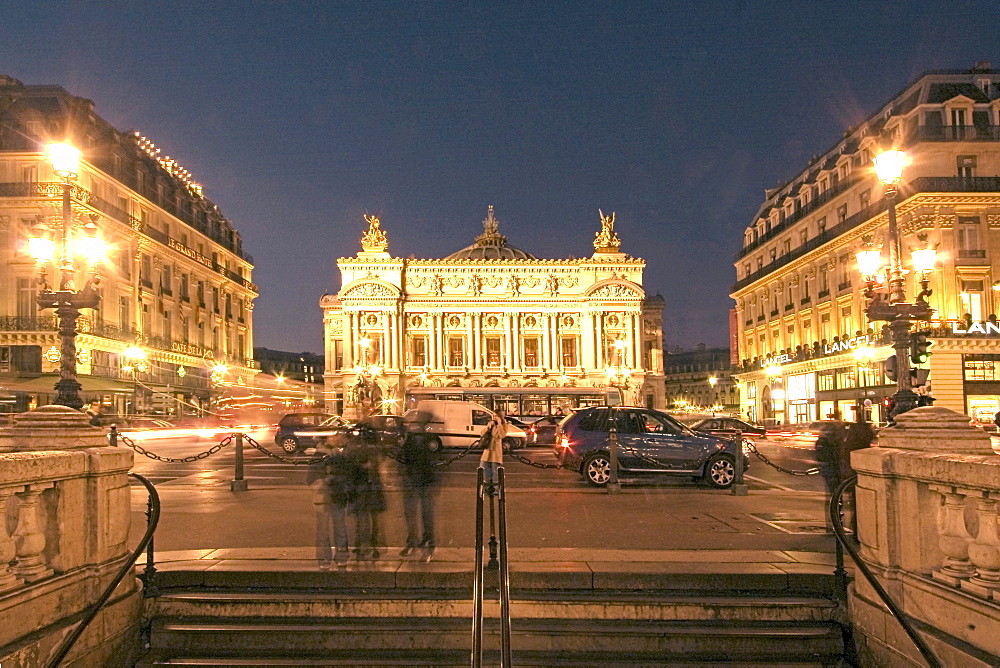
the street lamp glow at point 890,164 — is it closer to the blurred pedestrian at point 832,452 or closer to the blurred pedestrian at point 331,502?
the blurred pedestrian at point 832,452

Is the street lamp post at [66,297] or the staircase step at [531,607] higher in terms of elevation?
the street lamp post at [66,297]

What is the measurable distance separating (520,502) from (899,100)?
4451 centimetres

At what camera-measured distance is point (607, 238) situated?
92.6 m

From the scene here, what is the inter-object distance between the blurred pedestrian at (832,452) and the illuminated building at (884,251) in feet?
79.2

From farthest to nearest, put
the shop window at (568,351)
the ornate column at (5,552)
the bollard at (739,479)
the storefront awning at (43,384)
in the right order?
the shop window at (568,351), the storefront awning at (43,384), the bollard at (739,479), the ornate column at (5,552)

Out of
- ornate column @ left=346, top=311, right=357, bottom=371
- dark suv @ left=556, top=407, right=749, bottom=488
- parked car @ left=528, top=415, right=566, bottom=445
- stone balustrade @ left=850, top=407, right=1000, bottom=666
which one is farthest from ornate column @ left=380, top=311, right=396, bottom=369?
stone balustrade @ left=850, top=407, right=1000, bottom=666

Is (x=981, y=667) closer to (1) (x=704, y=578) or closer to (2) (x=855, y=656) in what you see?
(2) (x=855, y=656)

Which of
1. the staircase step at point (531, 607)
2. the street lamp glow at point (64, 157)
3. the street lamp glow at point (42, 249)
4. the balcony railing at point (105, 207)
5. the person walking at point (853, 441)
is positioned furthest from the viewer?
the balcony railing at point (105, 207)

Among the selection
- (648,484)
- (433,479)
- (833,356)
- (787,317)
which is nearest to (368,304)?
(787,317)

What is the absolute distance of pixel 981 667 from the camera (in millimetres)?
5152

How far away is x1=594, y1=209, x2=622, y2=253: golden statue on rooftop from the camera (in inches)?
3634

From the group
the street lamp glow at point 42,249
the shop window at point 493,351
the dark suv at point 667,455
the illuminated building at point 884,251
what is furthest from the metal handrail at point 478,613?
the shop window at point 493,351

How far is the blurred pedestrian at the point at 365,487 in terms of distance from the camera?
8.77 metres

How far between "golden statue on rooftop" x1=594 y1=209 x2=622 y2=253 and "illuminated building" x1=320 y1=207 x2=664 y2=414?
118mm
